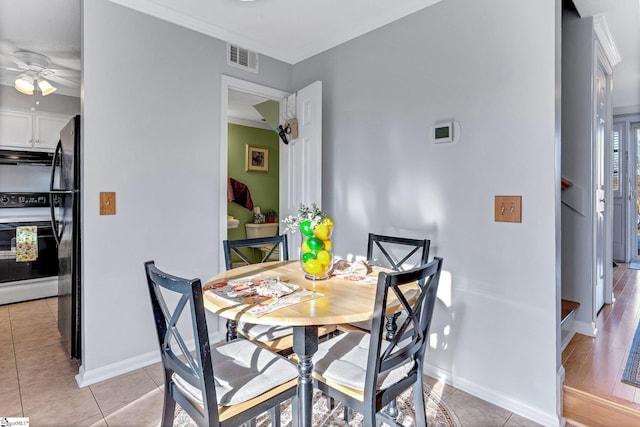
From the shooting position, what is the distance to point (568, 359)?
215 cm

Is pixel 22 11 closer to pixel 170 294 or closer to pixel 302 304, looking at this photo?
pixel 170 294

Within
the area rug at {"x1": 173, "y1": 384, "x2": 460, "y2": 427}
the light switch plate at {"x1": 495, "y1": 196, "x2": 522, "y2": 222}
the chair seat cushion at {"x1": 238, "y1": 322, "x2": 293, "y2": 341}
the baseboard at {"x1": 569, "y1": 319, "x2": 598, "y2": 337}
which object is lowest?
the area rug at {"x1": 173, "y1": 384, "x2": 460, "y2": 427}

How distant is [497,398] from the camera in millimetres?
1946

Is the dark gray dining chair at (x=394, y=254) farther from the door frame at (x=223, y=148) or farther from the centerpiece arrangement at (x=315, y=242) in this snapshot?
the door frame at (x=223, y=148)

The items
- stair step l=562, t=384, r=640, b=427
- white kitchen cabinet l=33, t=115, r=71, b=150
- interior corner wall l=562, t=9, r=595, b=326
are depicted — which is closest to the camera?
stair step l=562, t=384, r=640, b=427

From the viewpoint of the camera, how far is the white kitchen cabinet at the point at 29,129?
375cm

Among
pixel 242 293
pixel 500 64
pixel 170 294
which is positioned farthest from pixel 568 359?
pixel 170 294

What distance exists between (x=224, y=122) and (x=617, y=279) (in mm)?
4926

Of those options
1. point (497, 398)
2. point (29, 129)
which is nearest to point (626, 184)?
point (497, 398)

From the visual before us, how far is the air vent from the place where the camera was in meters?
2.82

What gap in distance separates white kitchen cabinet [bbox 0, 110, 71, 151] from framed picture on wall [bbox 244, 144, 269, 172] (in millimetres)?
2328

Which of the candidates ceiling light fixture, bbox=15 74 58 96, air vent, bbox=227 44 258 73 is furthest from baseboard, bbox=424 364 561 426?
ceiling light fixture, bbox=15 74 58 96

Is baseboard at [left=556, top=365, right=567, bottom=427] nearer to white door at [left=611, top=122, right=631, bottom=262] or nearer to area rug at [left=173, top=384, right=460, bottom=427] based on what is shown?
area rug at [left=173, top=384, right=460, bottom=427]

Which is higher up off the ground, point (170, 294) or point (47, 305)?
point (170, 294)
